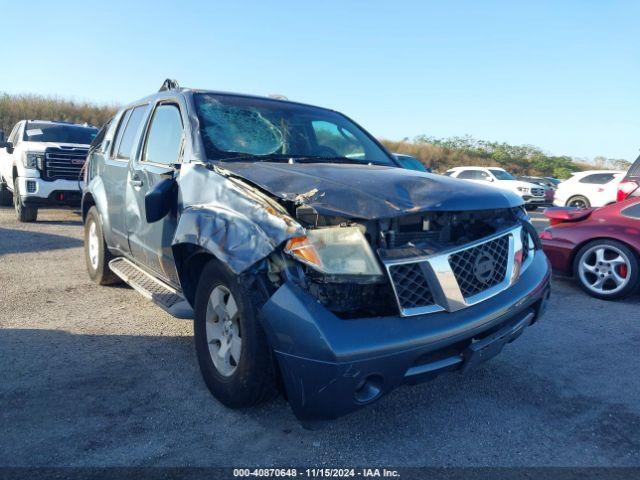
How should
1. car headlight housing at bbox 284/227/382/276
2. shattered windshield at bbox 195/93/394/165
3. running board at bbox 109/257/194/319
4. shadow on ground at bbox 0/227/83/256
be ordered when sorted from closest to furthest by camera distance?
1. car headlight housing at bbox 284/227/382/276
2. running board at bbox 109/257/194/319
3. shattered windshield at bbox 195/93/394/165
4. shadow on ground at bbox 0/227/83/256

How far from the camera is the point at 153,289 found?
12.7ft

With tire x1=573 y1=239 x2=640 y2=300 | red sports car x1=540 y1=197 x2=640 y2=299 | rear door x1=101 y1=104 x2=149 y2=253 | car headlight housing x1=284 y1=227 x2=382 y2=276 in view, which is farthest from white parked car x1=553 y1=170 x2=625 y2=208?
car headlight housing x1=284 y1=227 x2=382 y2=276

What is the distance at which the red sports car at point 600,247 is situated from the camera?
Result: 17.5 ft

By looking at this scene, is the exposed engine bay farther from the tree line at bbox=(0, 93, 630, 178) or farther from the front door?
the tree line at bbox=(0, 93, 630, 178)

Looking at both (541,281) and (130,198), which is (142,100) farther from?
(541,281)

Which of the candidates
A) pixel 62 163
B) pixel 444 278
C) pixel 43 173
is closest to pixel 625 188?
pixel 444 278

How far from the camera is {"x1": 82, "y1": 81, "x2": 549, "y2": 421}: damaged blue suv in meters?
2.33

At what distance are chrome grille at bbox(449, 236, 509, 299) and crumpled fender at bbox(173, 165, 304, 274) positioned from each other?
0.81 meters

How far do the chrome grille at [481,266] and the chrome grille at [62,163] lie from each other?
8425mm

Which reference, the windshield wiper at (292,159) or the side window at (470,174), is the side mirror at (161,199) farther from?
the side window at (470,174)

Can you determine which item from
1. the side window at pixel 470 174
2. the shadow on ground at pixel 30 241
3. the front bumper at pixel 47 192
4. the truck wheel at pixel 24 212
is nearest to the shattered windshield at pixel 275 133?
the shadow on ground at pixel 30 241

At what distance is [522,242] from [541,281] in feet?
0.84

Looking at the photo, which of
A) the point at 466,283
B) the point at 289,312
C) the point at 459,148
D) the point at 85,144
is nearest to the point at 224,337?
the point at 289,312

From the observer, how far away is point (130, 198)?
167 inches
